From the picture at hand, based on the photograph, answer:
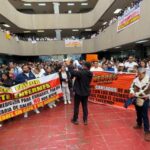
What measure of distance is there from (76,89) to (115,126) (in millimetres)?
1405

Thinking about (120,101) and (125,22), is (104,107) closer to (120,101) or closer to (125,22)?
(120,101)

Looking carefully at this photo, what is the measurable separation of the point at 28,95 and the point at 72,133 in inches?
102

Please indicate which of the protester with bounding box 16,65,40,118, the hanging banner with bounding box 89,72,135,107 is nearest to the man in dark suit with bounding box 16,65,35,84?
the protester with bounding box 16,65,40,118

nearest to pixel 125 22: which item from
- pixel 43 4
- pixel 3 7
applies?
pixel 3 7

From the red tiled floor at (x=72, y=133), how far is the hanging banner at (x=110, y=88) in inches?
25.3

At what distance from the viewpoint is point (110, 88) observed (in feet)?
29.1

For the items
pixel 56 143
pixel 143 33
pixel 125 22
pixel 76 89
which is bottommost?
pixel 56 143

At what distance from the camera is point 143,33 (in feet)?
42.4

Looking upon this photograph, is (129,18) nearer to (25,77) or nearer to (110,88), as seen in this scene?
(110,88)

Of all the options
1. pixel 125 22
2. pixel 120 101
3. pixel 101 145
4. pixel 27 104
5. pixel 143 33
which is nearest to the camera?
pixel 101 145

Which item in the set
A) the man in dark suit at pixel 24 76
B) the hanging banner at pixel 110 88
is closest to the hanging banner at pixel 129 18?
the hanging banner at pixel 110 88

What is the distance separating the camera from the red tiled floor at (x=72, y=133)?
5.16m

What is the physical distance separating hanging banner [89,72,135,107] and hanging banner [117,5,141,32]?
577cm

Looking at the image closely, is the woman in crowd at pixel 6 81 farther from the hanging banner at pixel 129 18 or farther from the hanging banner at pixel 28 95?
the hanging banner at pixel 129 18
